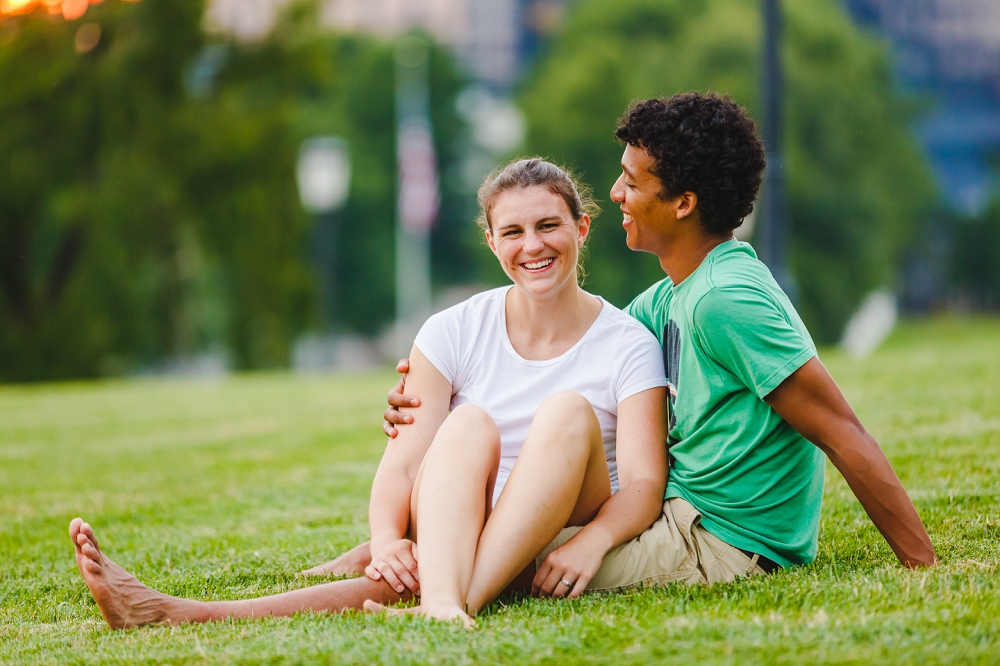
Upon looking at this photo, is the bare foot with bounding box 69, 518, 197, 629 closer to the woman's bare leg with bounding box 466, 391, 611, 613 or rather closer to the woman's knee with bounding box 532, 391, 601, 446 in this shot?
the woman's bare leg with bounding box 466, 391, 611, 613

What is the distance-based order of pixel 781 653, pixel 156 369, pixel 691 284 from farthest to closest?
1. pixel 156 369
2. pixel 691 284
3. pixel 781 653

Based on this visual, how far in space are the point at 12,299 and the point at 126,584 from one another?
20154 millimetres

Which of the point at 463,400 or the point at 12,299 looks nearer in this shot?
the point at 463,400

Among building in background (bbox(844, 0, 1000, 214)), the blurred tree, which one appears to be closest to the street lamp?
the blurred tree

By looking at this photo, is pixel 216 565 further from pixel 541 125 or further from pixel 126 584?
pixel 541 125

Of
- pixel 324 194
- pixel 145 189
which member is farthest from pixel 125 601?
pixel 324 194

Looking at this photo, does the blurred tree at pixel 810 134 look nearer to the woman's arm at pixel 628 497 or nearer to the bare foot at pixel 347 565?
the bare foot at pixel 347 565

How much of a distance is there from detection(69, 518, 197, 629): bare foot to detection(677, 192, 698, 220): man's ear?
1.81m

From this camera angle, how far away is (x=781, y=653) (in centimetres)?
238

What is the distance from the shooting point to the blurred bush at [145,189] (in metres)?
19.8

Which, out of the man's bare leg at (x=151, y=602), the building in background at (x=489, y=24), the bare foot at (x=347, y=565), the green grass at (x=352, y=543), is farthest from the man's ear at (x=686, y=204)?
the building in background at (x=489, y=24)

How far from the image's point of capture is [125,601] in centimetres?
303

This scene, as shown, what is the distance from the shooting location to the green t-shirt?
9.64 ft

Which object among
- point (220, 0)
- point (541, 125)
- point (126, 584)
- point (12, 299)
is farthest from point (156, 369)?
point (126, 584)
